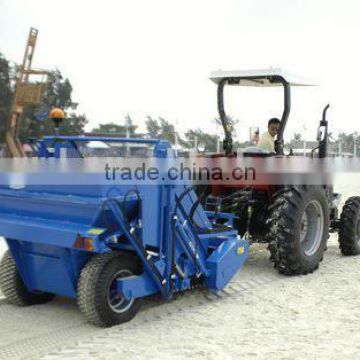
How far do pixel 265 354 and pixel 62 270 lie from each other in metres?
1.63

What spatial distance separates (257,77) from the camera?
243 inches

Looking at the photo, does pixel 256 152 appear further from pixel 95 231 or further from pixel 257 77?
pixel 95 231

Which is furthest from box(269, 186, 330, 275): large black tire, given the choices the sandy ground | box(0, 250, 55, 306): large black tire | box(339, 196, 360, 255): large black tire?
box(0, 250, 55, 306): large black tire

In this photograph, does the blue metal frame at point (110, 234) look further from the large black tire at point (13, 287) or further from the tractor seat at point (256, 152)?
the tractor seat at point (256, 152)

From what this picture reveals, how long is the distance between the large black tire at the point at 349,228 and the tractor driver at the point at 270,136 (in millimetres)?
1329

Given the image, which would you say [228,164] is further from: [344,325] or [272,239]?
[344,325]

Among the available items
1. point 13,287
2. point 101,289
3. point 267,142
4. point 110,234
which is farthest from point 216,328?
point 267,142

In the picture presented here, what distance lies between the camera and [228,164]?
615 cm

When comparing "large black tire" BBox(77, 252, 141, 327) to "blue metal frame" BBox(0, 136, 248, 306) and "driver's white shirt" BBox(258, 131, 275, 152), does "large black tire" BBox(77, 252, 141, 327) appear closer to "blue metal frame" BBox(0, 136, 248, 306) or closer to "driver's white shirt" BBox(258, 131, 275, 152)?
"blue metal frame" BBox(0, 136, 248, 306)

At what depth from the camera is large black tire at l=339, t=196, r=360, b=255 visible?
680 centimetres

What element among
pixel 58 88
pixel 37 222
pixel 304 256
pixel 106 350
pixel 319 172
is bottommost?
pixel 106 350

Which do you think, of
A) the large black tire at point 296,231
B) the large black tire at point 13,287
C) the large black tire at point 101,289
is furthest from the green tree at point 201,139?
the large black tire at point 101,289

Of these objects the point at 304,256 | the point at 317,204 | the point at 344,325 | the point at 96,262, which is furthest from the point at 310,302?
the point at 96,262

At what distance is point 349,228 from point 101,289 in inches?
145
